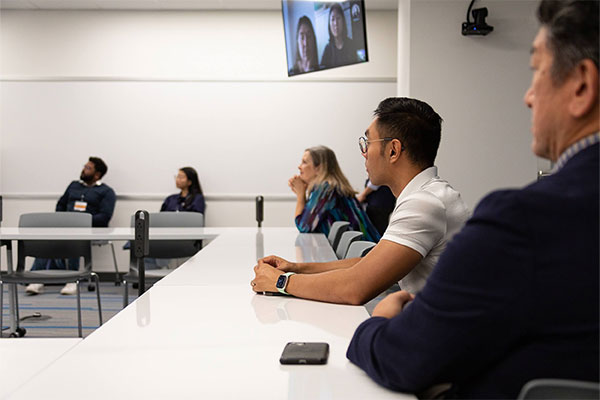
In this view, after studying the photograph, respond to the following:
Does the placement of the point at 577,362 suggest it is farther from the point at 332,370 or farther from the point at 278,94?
the point at 278,94

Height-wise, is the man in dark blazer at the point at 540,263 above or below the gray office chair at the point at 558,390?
above

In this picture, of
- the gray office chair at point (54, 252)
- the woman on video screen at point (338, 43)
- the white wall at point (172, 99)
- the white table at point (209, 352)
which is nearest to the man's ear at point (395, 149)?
the white table at point (209, 352)

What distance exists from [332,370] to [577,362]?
538 millimetres

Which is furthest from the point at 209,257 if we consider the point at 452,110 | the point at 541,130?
the point at 452,110

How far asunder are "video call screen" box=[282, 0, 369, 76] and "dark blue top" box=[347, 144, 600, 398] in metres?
3.63

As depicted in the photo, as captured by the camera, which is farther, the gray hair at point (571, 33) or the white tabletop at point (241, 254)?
the white tabletop at point (241, 254)

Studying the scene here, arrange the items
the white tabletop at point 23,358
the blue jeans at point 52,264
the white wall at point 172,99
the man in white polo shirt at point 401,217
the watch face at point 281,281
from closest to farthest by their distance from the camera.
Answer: the white tabletop at point 23,358
the man in white polo shirt at point 401,217
the watch face at point 281,281
the blue jeans at point 52,264
the white wall at point 172,99

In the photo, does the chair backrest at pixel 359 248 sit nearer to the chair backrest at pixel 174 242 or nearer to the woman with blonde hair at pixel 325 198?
the woman with blonde hair at pixel 325 198

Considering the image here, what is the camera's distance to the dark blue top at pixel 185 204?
679 cm

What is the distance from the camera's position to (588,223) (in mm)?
798

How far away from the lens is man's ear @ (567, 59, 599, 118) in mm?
808

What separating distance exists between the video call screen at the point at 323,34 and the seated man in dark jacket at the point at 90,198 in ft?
9.03

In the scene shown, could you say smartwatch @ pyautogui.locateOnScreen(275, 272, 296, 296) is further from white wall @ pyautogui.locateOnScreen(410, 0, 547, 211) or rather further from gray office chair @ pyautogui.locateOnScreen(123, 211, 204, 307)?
white wall @ pyautogui.locateOnScreen(410, 0, 547, 211)

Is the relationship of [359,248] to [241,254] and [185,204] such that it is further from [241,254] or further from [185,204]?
[185,204]
